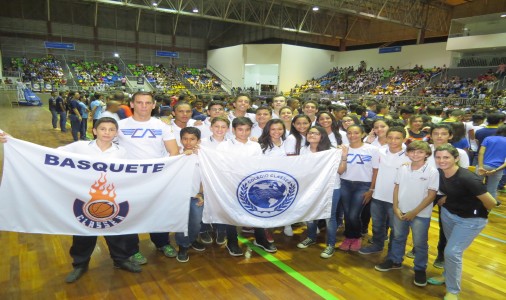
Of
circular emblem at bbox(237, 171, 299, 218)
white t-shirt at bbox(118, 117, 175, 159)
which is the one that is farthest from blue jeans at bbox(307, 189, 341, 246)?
white t-shirt at bbox(118, 117, 175, 159)

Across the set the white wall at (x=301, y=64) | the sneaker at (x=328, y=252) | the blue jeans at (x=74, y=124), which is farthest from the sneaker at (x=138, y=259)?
the white wall at (x=301, y=64)

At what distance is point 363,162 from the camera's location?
3389mm

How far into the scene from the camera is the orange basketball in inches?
109

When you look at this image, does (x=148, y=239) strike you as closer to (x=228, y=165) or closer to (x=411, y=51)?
(x=228, y=165)

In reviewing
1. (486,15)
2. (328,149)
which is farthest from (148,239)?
(486,15)

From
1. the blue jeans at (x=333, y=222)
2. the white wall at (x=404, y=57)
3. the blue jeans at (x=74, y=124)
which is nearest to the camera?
the blue jeans at (x=333, y=222)

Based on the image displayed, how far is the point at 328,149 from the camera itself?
344 cm

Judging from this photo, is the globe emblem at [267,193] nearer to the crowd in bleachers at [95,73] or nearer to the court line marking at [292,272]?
the court line marking at [292,272]

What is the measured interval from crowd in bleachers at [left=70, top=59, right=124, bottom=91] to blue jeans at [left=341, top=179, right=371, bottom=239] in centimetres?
2383

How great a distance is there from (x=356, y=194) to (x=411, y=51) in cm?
2555

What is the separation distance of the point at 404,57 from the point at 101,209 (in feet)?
90.1

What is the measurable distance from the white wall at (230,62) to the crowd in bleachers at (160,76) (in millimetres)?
4331

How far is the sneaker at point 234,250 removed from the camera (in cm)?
342

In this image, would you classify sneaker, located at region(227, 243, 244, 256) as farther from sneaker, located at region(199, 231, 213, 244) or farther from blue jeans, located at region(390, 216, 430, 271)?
blue jeans, located at region(390, 216, 430, 271)
